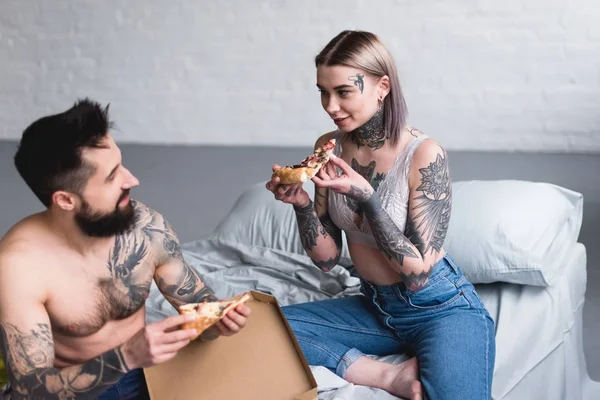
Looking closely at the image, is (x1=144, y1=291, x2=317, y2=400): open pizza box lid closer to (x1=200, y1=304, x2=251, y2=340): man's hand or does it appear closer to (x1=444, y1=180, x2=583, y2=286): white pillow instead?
(x1=200, y1=304, x2=251, y2=340): man's hand

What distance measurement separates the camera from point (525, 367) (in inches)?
99.2

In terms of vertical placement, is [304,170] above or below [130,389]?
above

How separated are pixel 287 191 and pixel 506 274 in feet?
2.93

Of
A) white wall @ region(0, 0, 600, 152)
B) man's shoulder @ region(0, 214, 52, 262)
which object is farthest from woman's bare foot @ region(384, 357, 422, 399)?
white wall @ region(0, 0, 600, 152)

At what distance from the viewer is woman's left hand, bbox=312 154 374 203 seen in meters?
2.06

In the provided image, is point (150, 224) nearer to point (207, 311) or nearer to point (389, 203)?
point (207, 311)

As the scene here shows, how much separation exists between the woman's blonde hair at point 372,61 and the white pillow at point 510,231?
66 centimetres

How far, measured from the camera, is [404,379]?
7.30 ft

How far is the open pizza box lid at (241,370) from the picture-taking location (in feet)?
6.07

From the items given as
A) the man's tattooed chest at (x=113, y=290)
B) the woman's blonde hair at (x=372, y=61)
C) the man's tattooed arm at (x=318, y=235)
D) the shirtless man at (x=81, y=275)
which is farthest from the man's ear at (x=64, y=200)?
the woman's blonde hair at (x=372, y=61)

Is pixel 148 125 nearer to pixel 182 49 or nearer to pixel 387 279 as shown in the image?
pixel 182 49

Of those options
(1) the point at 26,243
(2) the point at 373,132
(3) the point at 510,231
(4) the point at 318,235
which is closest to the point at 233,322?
(1) the point at 26,243

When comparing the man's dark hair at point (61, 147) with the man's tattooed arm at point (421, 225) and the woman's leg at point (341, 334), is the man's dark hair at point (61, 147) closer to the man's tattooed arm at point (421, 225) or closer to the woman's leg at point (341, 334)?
the man's tattooed arm at point (421, 225)

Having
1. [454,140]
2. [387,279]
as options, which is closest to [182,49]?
[454,140]
